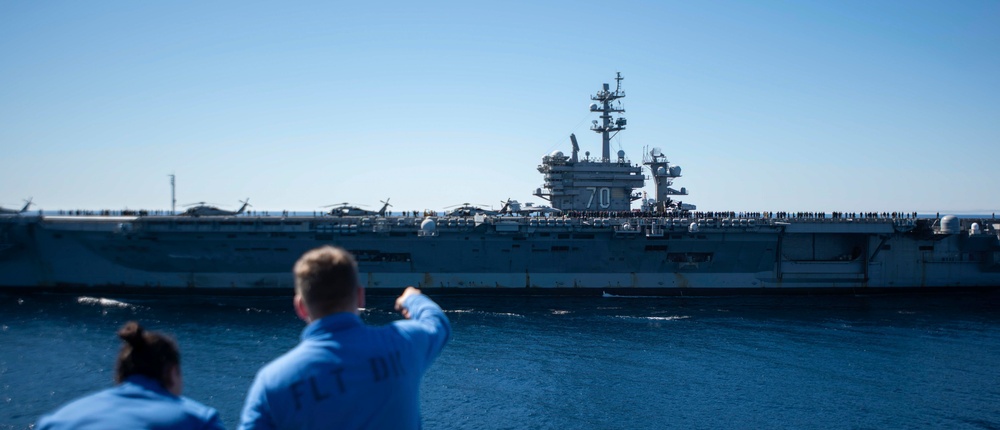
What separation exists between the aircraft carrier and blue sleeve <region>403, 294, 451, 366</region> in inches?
907

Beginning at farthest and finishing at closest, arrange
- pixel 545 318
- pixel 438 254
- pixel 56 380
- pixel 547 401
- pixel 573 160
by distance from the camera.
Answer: pixel 573 160, pixel 438 254, pixel 545 318, pixel 56 380, pixel 547 401

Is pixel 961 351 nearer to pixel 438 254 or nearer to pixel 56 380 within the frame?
pixel 438 254

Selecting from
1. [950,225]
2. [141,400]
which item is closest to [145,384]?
[141,400]

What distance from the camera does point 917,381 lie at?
16250mm

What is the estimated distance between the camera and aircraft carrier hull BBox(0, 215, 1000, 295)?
26469 millimetres

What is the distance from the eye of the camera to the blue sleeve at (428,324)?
2.69m

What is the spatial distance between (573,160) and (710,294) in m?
10.4

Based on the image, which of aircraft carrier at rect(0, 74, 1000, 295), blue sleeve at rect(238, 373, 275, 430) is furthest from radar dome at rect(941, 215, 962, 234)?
blue sleeve at rect(238, 373, 275, 430)

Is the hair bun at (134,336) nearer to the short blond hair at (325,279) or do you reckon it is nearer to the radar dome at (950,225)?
the short blond hair at (325,279)

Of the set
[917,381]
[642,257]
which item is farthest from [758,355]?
[642,257]

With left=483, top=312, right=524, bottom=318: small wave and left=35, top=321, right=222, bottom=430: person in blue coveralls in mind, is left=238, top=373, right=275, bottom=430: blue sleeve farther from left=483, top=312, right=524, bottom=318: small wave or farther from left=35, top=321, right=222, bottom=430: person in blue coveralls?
left=483, top=312, right=524, bottom=318: small wave

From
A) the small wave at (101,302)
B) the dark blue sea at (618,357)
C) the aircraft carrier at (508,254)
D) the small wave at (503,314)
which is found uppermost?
the aircraft carrier at (508,254)

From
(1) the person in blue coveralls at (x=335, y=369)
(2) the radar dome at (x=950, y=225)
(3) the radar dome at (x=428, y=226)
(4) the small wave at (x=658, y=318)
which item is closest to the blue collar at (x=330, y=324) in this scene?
(1) the person in blue coveralls at (x=335, y=369)

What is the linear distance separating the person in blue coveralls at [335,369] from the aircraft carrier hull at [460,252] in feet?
77.1
